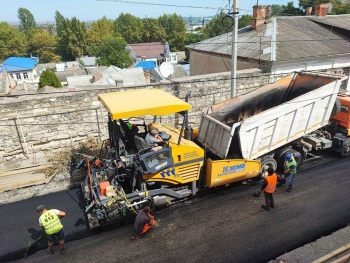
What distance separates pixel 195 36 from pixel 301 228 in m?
69.1

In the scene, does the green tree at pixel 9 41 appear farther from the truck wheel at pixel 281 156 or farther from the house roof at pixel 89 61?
the truck wheel at pixel 281 156

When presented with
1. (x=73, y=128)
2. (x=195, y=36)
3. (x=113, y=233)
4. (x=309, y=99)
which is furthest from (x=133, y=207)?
(x=195, y=36)

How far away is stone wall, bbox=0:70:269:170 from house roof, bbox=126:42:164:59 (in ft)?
154

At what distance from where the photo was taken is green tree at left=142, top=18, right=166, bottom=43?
229 feet

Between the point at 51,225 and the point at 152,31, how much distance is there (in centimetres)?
7125

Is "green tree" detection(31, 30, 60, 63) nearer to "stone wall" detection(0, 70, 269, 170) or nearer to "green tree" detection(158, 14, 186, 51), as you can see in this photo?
"green tree" detection(158, 14, 186, 51)

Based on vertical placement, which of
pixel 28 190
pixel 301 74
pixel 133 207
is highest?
pixel 301 74

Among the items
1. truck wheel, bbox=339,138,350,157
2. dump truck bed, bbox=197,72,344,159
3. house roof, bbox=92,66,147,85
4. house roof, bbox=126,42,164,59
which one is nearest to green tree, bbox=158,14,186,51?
house roof, bbox=126,42,164,59

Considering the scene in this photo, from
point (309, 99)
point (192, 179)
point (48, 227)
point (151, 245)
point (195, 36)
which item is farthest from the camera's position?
point (195, 36)

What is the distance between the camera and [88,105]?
924 centimetres

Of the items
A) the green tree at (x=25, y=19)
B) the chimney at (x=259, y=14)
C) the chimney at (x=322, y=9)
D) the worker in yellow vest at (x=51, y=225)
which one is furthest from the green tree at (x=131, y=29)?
the worker in yellow vest at (x=51, y=225)

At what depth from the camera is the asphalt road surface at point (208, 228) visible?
17.0 feet

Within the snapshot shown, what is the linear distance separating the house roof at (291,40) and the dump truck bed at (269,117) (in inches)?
114

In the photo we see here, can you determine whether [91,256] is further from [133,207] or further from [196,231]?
[196,231]
